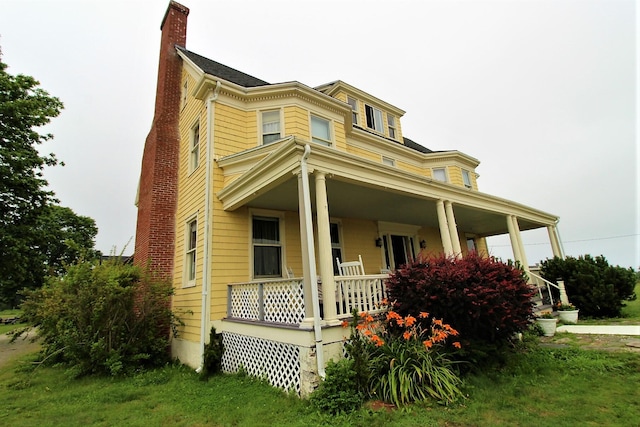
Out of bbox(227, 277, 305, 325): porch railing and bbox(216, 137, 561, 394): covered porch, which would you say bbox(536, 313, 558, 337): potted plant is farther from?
bbox(227, 277, 305, 325): porch railing

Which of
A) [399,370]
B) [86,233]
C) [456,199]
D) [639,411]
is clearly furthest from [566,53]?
[86,233]

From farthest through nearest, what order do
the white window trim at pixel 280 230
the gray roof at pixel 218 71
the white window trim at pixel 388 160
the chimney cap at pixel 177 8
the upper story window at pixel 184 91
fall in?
the white window trim at pixel 388 160
the chimney cap at pixel 177 8
the upper story window at pixel 184 91
the gray roof at pixel 218 71
the white window trim at pixel 280 230

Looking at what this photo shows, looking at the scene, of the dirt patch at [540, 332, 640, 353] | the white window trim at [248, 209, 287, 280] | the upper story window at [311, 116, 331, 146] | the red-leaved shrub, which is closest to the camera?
the red-leaved shrub

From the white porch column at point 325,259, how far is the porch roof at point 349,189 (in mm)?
462

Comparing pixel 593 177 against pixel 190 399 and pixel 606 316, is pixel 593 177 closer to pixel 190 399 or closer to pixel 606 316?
pixel 606 316

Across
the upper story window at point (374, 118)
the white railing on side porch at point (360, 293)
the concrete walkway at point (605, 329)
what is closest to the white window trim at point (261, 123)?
the white railing on side porch at point (360, 293)

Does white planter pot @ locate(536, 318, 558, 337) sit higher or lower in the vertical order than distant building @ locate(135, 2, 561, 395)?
lower

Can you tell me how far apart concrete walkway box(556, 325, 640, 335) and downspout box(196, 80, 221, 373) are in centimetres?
875

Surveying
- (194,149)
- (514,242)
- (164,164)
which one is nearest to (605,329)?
(514,242)

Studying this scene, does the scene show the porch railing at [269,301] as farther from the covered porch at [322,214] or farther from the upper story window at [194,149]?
the upper story window at [194,149]

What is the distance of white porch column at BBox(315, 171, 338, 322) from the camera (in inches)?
193

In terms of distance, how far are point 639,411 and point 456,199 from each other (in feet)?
18.9

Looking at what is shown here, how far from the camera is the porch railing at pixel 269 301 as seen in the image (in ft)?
16.9

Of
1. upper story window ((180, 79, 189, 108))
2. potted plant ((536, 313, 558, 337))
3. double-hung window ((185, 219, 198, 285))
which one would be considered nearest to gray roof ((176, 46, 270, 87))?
upper story window ((180, 79, 189, 108))
